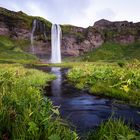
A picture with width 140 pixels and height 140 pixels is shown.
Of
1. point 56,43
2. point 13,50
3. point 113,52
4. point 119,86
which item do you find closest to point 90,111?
point 119,86

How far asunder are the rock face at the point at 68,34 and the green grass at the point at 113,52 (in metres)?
5.06

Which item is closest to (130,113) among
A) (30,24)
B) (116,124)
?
(116,124)

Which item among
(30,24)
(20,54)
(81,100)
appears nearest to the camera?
(81,100)

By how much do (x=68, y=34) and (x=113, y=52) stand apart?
24011 millimetres

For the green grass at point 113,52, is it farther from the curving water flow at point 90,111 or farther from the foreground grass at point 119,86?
the curving water flow at point 90,111

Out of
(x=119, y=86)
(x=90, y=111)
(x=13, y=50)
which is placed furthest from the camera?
(x=13, y=50)

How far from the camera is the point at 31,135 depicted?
7996mm

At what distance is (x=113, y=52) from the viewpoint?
167m

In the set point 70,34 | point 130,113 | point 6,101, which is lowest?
point 130,113

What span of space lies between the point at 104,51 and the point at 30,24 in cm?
3945

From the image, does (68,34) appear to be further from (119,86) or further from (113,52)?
(119,86)

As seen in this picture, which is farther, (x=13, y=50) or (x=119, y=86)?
(x=13, y=50)

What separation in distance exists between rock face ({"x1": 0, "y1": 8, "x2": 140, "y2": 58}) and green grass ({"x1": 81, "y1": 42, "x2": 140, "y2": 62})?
5.06 meters

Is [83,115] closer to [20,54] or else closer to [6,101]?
[6,101]
